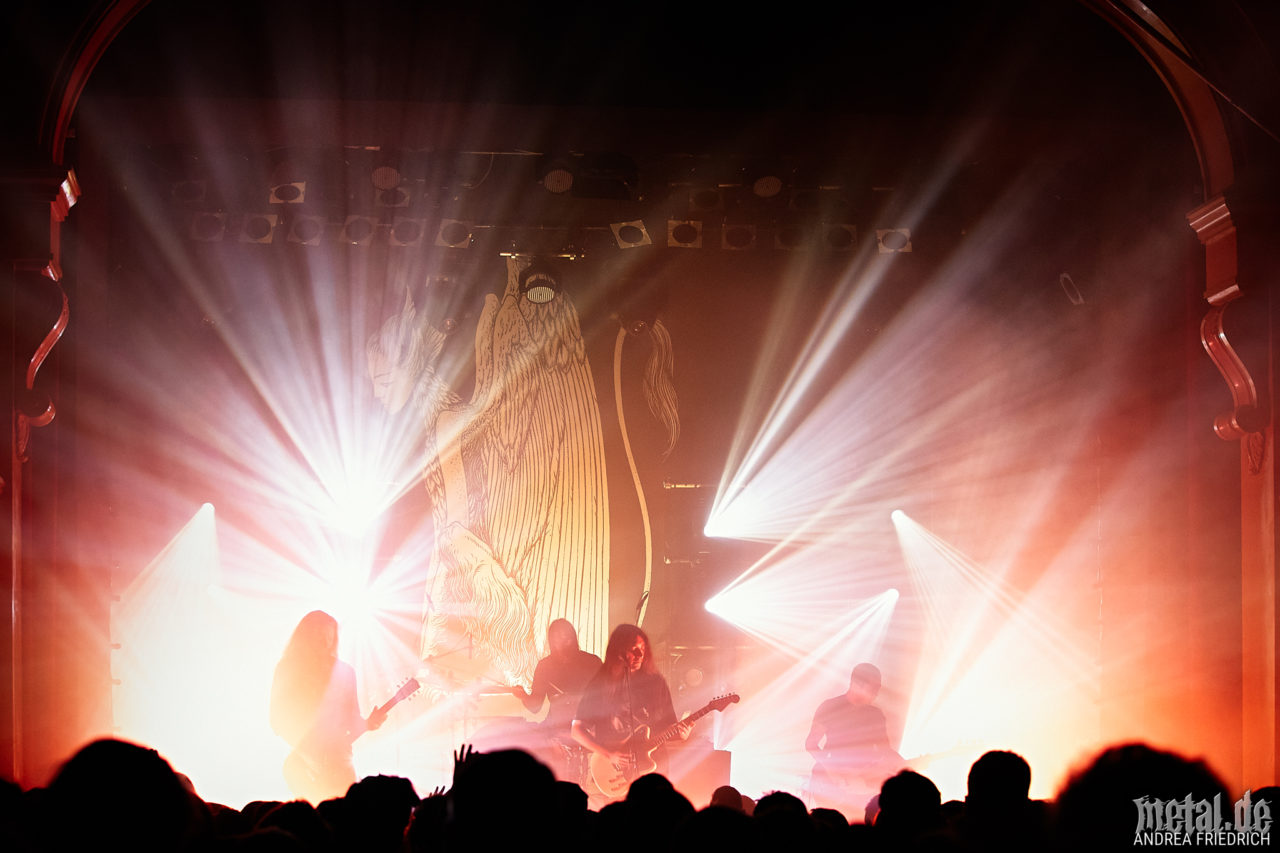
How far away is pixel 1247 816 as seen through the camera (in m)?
2.00

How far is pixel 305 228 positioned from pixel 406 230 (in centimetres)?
69

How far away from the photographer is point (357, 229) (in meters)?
7.24

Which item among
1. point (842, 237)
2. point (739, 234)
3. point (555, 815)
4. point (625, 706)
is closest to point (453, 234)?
point (739, 234)

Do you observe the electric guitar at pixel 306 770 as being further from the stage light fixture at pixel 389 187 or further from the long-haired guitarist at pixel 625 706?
the stage light fixture at pixel 389 187

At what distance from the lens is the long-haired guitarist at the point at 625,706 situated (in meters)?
6.51

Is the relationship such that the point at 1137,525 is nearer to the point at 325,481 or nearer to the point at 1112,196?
the point at 1112,196

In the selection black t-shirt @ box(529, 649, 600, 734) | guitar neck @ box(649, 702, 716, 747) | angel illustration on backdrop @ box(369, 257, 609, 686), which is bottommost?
guitar neck @ box(649, 702, 716, 747)

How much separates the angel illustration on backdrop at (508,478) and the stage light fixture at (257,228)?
1027mm

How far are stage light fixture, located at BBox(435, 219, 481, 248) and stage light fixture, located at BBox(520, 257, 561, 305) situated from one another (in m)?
0.49

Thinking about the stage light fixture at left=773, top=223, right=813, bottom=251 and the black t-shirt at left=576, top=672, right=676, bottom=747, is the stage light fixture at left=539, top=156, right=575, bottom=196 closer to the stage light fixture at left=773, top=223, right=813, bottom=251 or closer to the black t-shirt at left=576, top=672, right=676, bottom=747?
the stage light fixture at left=773, top=223, right=813, bottom=251

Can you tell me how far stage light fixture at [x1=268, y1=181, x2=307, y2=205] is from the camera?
280 inches

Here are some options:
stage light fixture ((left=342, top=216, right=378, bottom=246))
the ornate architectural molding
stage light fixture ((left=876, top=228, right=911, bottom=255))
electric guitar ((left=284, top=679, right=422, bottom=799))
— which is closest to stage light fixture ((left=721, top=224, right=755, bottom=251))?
stage light fixture ((left=876, top=228, right=911, bottom=255))

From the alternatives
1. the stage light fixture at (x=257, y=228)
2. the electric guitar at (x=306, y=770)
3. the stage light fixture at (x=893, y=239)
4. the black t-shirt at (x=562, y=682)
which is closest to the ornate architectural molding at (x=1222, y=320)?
the stage light fixture at (x=893, y=239)

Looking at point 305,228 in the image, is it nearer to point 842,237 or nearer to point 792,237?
point 792,237
